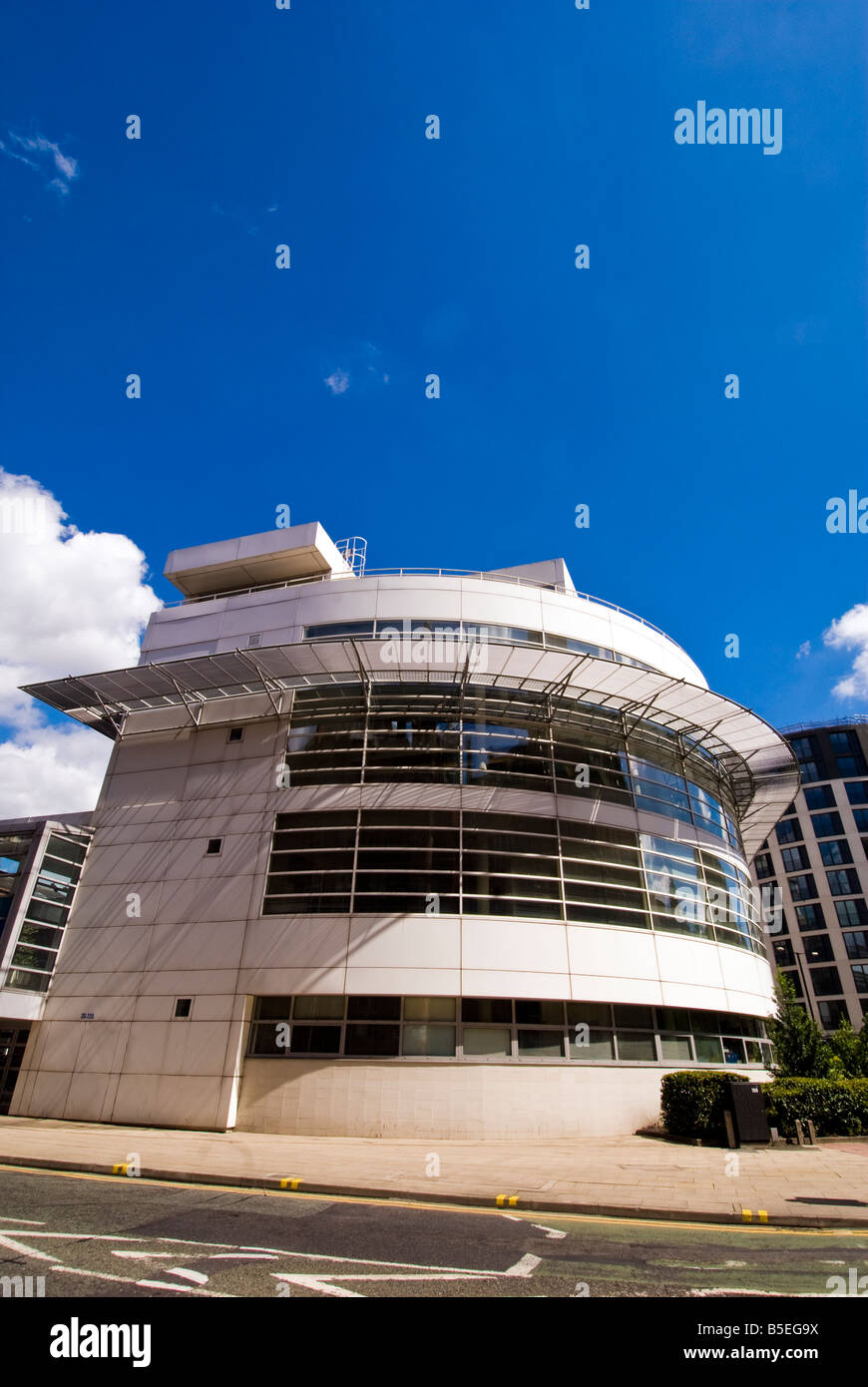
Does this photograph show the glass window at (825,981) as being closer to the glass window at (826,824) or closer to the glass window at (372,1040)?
the glass window at (826,824)

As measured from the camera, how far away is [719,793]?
27.0m

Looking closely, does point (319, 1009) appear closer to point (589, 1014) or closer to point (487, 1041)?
point (487, 1041)

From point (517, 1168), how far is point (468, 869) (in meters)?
8.25

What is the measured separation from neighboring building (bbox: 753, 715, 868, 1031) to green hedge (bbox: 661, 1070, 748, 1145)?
179ft

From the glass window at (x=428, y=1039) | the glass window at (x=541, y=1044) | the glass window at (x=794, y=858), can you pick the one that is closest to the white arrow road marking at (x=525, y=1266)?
the glass window at (x=428, y=1039)

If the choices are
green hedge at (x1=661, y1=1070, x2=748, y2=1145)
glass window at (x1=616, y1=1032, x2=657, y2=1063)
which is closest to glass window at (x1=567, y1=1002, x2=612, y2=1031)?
glass window at (x1=616, y1=1032, x2=657, y2=1063)

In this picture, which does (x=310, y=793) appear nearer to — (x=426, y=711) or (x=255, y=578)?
(x=426, y=711)

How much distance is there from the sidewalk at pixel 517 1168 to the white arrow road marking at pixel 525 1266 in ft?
9.26

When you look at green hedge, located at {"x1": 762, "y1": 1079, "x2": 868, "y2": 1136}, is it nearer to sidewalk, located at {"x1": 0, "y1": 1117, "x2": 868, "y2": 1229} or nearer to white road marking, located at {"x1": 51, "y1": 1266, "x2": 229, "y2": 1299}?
sidewalk, located at {"x1": 0, "y1": 1117, "x2": 868, "y2": 1229}

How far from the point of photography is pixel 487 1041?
18359 mm

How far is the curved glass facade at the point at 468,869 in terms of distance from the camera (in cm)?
1959

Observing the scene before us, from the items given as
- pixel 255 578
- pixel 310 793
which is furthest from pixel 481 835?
pixel 255 578
